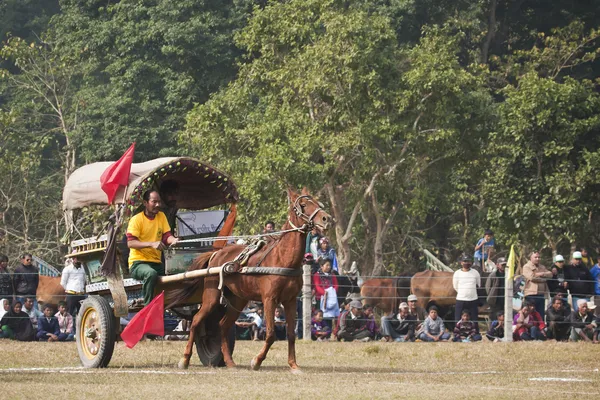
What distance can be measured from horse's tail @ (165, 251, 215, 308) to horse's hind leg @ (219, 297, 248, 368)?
51cm

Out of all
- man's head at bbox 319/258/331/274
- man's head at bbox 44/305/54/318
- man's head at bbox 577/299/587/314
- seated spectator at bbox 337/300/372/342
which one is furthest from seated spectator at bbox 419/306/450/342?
man's head at bbox 44/305/54/318

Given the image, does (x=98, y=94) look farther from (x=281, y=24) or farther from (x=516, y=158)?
(x=516, y=158)

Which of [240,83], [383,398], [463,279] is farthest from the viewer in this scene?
[240,83]

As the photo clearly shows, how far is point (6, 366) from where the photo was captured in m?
14.7

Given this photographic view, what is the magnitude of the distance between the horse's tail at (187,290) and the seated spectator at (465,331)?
7907 millimetres

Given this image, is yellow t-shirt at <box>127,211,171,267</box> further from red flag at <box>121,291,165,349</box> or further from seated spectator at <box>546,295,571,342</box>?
seated spectator at <box>546,295,571,342</box>

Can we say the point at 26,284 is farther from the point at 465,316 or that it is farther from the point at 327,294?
the point at 465,316

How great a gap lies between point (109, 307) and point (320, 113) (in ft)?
48.8

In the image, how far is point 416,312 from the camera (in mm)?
22125

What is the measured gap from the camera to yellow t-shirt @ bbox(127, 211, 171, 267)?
1417 cm

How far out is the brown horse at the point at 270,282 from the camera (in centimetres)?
1370

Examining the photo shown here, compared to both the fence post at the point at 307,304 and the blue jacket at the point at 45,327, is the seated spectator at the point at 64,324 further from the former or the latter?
the fence post at the point at 307,304

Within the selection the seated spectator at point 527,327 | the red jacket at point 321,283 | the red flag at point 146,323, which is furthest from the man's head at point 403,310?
the red flag at point 146,323

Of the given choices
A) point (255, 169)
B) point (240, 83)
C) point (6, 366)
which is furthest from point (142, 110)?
point (6, 366)
